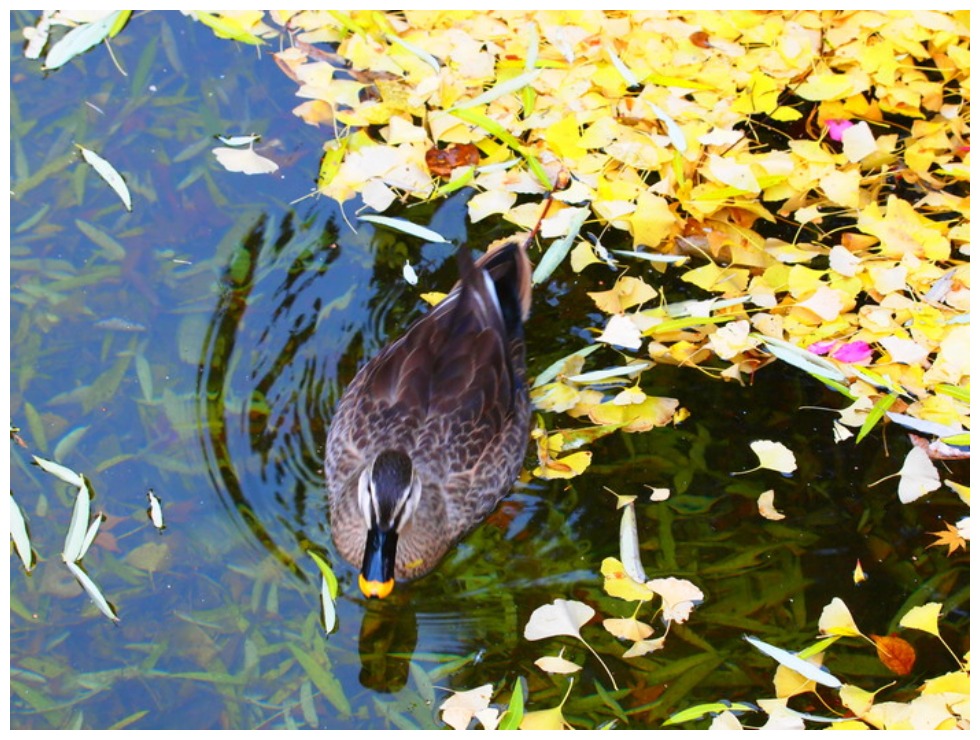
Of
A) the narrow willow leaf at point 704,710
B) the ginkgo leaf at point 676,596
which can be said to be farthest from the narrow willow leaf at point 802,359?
the narrow willow leaf at point 704,710

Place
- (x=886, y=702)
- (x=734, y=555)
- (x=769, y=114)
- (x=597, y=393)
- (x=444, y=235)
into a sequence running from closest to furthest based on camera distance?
1. (x=886, y=702)
2. (x=734, y=555)
3. (x=597, y=393)
4. (x=444, y=235)
5. (x=769, y=114)

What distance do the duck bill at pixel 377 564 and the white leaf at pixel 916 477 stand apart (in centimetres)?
203

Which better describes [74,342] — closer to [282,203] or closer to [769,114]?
[282,203]

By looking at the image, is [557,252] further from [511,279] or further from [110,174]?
[110,174]

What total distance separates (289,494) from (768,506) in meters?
1.83

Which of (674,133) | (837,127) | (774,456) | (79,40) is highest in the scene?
(79,40)

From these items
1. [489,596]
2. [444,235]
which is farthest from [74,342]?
[489,596]

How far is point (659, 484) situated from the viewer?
432cm

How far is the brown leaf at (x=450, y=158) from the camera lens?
16.9ft

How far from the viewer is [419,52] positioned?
17.9 ft

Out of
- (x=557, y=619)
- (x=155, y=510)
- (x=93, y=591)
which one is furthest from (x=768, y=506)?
(x=93, y=591)

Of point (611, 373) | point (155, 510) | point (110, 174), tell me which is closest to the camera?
point (155, 510)

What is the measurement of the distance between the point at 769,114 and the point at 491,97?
4.58 ft

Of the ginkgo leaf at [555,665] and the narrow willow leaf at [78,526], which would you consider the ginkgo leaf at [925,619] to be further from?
the narrow willow leaf at [78,526]
